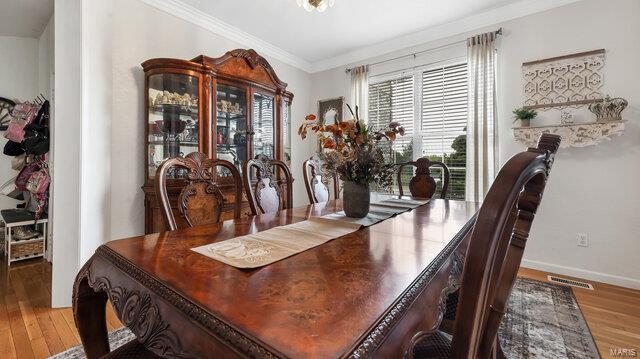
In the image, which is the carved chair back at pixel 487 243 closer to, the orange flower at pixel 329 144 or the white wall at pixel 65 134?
the orange flower at pixel 329 144

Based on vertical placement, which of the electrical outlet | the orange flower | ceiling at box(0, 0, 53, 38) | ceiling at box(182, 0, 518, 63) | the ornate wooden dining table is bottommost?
the electrical outlet

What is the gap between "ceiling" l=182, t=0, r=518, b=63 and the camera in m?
2.87

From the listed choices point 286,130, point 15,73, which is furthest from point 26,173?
point 286,130

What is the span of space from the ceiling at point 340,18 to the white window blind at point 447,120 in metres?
0.60

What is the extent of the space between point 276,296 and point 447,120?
3.32m

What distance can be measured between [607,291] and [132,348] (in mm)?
3281

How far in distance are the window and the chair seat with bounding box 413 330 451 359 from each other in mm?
2343

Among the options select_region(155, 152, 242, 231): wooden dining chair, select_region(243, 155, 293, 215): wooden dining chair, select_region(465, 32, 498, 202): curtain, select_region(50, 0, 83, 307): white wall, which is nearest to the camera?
select_region(155, 152, 242, 231): wooden dining chair

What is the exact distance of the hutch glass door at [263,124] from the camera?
128 inches

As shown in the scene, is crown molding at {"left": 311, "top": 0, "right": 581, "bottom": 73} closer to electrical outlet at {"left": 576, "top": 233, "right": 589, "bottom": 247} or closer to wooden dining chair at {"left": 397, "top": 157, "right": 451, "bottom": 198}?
wooden dining chair at {"left": 397, "top": 157, "right": 451, "bottom": 198}

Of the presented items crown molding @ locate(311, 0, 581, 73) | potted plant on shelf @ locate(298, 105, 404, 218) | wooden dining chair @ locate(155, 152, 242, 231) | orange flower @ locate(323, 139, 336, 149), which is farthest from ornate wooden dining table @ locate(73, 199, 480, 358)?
crown molding @ locate(311, 0, 581, 73)

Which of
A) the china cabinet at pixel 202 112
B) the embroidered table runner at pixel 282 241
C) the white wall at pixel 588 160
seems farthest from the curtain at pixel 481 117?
the china cabinet at pixel 202 112

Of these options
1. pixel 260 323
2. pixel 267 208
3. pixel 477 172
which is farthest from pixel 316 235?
pixel 477 172

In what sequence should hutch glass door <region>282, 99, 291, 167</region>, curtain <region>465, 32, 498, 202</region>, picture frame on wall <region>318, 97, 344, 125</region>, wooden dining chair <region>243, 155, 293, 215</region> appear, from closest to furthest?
wooden dining chair <region>243, 155, 293, 215</region>, curtain <region>465, 32, 498, 202</region>, hutch glass door <region>282, 99, 291, 167</region>, picture frame on wall <region>318, 97, 344, 125</region>
